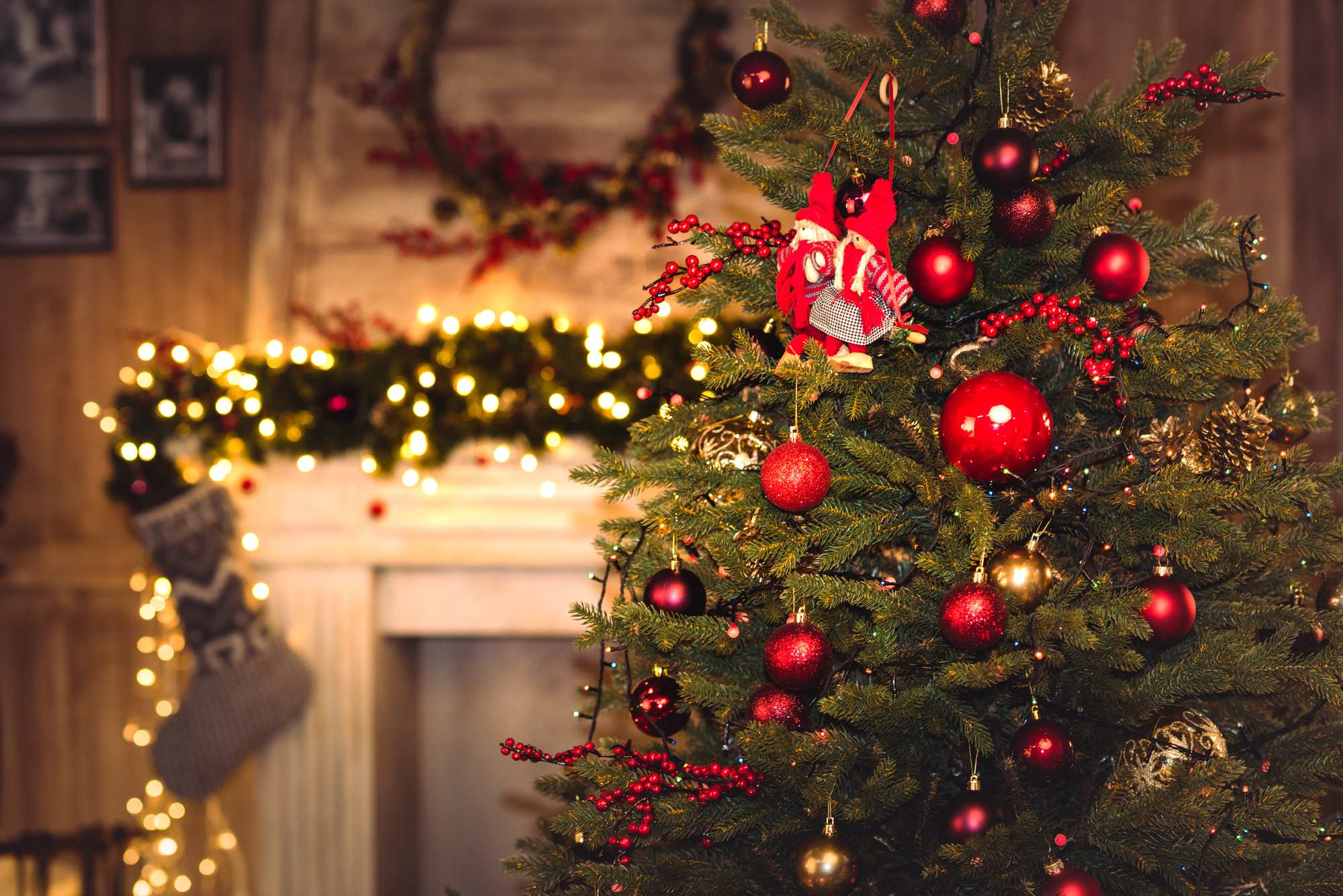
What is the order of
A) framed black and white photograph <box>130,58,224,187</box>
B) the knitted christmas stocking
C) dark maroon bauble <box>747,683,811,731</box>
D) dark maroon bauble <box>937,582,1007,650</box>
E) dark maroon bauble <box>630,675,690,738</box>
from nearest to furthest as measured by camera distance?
dark maroon bauble <box>937,582,1007,650</box>, dark maroon bauble <box>747,683,811,731</box>, dark maroon bauble <box>630,675,690,738</box>, the knitted christmas stocking, framed black and white photograph <box>130,58,224,187</box>

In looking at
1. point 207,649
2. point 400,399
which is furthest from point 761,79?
point 207,649

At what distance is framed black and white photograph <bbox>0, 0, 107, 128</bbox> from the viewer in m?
2.46

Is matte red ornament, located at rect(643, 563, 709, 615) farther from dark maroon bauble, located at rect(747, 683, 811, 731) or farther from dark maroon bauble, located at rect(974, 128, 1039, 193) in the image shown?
dark maroon bauble, located at rect(974, 128, 1039, 193)

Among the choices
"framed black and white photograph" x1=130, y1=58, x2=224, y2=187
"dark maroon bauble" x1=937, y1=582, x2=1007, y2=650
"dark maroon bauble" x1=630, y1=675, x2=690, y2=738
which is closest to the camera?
"dark maroon bauble" x1=937, y1=582, x2=1007, y2=650

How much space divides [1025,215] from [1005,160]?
0.20ft

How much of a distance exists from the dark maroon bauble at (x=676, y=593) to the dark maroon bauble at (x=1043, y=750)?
0.36 m

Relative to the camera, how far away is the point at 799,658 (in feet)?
2.75

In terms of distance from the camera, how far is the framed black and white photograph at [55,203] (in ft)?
8.14

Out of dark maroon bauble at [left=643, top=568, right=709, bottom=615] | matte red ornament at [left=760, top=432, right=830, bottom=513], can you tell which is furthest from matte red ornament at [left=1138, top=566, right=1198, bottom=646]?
dark maroon bauble at [left=643, top=568, right=709, bottom=615]

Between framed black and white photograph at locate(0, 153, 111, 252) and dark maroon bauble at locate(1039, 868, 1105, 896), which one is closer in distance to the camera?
dark maroon bauble at locate(1039, 868, 1105, 896)

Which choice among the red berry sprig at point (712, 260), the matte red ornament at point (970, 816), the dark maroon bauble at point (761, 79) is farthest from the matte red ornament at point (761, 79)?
the matte red ornament at point (970, 816)

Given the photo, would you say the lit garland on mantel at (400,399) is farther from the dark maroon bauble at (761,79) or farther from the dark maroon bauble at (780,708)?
the dark maroon bauble at (780,708)

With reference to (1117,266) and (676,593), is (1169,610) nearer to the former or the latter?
(1117,266)

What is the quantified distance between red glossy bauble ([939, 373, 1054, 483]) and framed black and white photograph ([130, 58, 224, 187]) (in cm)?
239
